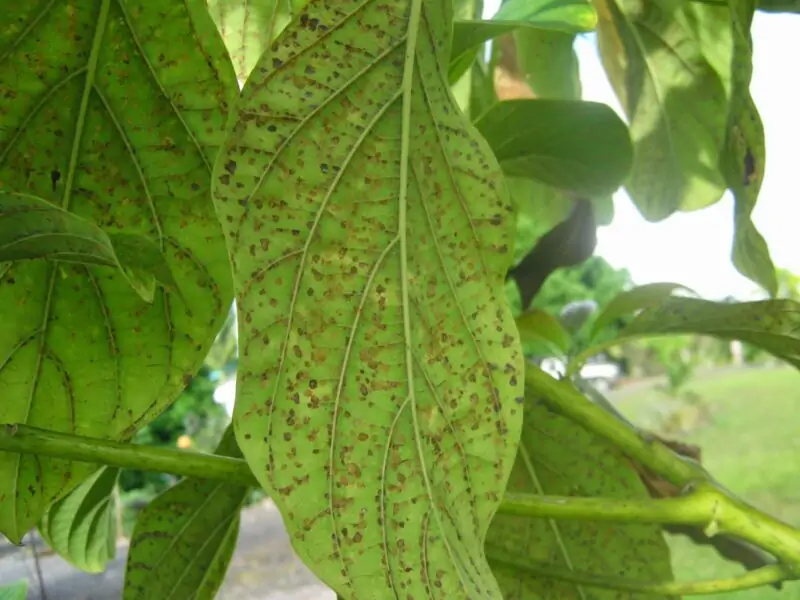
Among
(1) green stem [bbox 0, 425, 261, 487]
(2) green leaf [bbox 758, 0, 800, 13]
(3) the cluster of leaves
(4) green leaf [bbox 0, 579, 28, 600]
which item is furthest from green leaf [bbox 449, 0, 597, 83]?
(4) green leaf [bbox 0, 579, 28, 600]

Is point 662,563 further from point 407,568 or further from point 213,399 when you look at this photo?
point 213,399

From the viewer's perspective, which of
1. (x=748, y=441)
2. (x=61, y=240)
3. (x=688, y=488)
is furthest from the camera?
(x=748, y=441)

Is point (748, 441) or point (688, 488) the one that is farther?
point (748, 441)

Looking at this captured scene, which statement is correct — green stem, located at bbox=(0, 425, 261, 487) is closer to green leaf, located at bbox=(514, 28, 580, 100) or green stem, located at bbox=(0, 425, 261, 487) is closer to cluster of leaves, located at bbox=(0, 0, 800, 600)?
cluster of leaves, located at bbox=(0, 0, 800, 600)

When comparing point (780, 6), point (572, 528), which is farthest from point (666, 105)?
point (572, 528)

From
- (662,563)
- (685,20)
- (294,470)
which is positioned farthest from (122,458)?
(685,20)

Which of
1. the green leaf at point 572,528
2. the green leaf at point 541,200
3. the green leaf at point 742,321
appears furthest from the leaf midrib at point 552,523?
the green leaf at point 541,200

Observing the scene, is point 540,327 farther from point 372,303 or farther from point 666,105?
point 372,303

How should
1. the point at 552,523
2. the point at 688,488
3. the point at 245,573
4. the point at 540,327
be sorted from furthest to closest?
1. the point at 245,573
2. the point at 540,327
3. the point at 552,523
4. the point at 688,488
